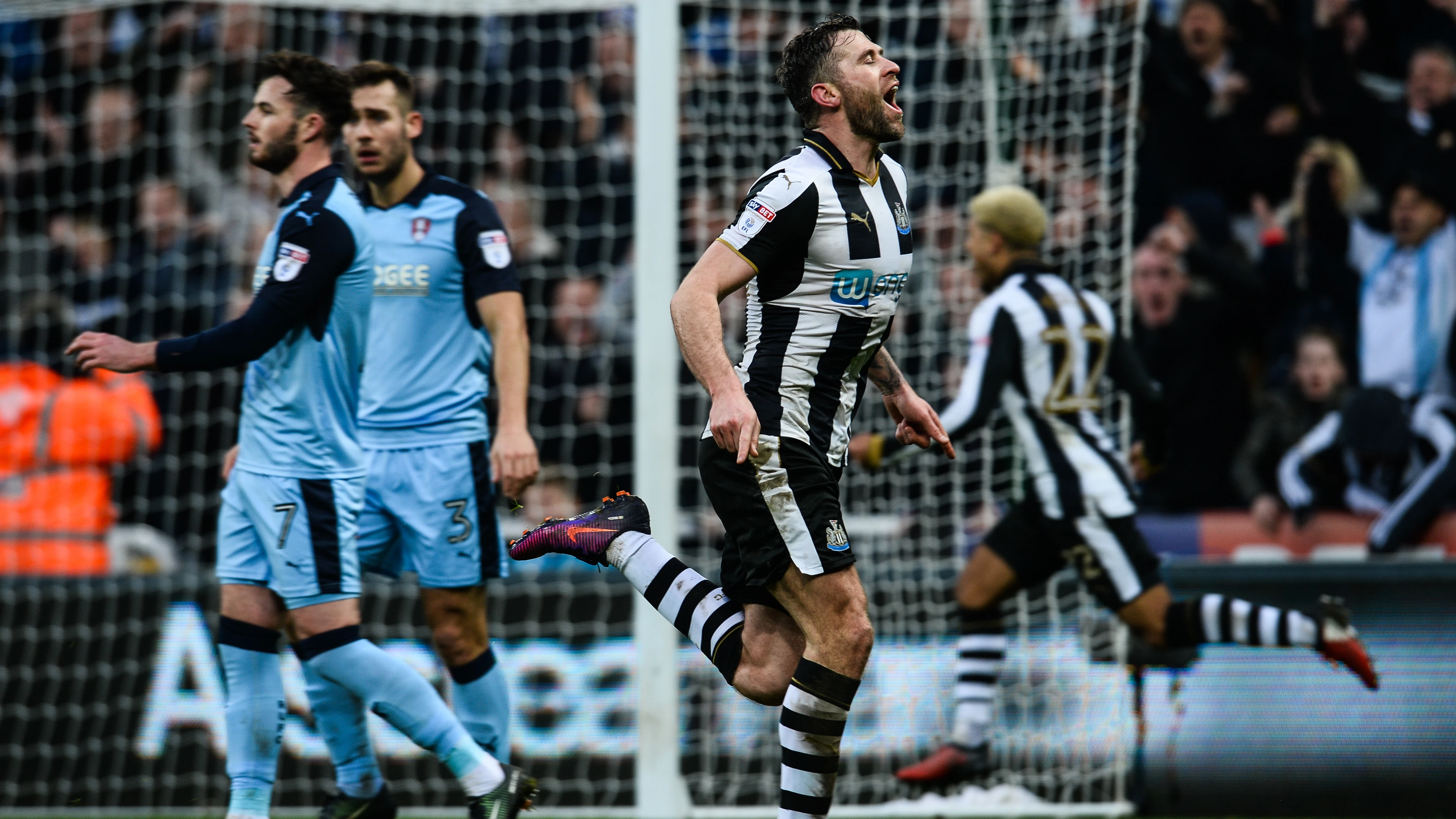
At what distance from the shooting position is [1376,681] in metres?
5.95

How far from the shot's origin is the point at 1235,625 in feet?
19.3

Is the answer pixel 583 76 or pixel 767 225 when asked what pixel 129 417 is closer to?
pixel 583 76

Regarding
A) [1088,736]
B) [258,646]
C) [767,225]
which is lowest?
[1088,736]

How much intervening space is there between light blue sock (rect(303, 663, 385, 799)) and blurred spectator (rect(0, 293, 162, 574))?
3.88m

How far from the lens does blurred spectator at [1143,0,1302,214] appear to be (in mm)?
8602

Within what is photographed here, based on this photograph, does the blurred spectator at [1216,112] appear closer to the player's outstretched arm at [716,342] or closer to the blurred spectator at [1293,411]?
the blurred spectator at [1293,411]

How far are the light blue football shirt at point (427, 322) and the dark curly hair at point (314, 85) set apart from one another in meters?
0.62

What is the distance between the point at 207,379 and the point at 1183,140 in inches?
243

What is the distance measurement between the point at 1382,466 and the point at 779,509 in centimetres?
473

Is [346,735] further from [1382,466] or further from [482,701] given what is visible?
[1382,466]

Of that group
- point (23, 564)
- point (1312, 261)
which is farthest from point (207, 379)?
point (1312, 261)

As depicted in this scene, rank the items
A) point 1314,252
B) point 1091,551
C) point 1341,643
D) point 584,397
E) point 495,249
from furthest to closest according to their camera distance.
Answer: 1. point 584,397
2. point 1314,252
3. point 1091,551
4. point 1341,643
5. point 495,249

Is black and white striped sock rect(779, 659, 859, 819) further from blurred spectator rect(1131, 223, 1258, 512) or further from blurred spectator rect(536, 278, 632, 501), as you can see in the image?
blurred spectator rect(1131, 223, 1258, 512)

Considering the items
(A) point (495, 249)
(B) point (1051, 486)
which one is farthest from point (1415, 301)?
(A) point (495, 249)
